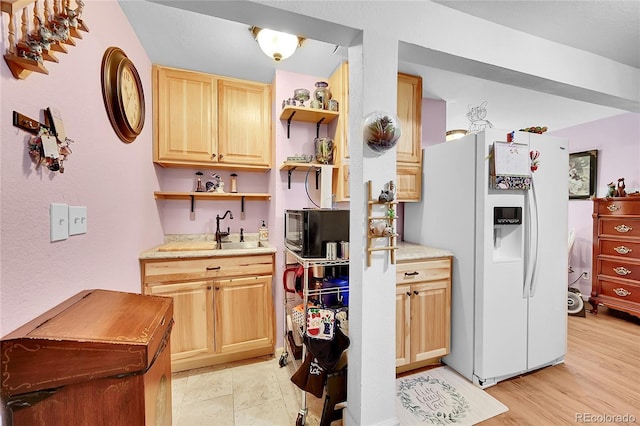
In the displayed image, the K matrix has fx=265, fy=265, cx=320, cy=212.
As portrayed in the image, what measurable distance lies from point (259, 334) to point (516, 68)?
272cm

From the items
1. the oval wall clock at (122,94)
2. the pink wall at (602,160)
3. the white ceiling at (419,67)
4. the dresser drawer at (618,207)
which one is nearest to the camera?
the oval wall clock at (122,94)

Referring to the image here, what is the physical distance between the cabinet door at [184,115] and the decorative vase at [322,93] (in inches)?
35.7

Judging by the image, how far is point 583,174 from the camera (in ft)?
12.4

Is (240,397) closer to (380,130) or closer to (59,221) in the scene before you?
(59,221)

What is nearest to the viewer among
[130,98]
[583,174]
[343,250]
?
[130,98]

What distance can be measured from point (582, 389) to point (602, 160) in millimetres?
3262

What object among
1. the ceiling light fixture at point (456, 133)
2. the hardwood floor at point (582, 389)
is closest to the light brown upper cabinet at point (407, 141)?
the ceiling light fixture at point (456, 133)

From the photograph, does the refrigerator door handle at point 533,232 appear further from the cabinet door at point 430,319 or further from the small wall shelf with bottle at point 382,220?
the small wall shelf with bottle at point 382,220

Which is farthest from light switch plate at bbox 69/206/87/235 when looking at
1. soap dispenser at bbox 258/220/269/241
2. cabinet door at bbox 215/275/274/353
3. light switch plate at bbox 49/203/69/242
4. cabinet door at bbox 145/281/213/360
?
soap dispenser at bbox 258/220/269/241

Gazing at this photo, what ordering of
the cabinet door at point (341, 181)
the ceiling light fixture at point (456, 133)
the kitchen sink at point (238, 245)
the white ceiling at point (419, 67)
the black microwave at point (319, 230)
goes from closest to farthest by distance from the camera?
1. the white ceiling at point (419, 67)
2. the black microwave at point (319, 230)
3. the cabinet door at point (341, 181)
4. the kitchen sink at point (238, 245)
5. the ceiling light fixture at point (456, 133)

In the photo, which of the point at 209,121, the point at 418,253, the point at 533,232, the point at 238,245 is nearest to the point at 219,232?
the point at 238,245

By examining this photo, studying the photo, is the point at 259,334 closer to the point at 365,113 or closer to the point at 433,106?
the point at 365,113

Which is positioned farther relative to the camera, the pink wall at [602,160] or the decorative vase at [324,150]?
the pink wall at [602,160]

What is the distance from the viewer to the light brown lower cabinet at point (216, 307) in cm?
199
